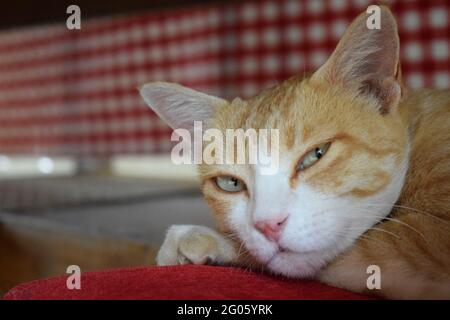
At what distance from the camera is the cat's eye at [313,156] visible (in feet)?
2.42

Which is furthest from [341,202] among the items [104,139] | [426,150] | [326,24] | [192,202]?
[104,139]

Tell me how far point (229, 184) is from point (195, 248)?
0.33ft

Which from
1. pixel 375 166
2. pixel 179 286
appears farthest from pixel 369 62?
pixel 179 286

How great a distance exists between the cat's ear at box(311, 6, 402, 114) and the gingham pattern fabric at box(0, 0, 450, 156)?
4.92 feet

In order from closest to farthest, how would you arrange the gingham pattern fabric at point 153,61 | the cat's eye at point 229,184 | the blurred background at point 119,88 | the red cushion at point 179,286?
the red cushion at point 179,286
the cat's eye at point 229,184
the blurred background at point 119,88
the gingham pattern fabric at point 153,61

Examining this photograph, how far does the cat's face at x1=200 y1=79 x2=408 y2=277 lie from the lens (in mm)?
692

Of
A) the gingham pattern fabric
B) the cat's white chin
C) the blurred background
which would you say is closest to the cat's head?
the cat's white chin

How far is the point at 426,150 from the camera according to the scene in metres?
0.81

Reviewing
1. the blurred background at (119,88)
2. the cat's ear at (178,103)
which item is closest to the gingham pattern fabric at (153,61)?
the blurred background at (119,88)

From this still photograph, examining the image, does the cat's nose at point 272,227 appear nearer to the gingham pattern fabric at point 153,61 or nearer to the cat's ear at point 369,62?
the cat's ear at point 369,62

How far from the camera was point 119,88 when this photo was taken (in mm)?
3127

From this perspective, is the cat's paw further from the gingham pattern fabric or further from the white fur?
the gingham pattern fabric

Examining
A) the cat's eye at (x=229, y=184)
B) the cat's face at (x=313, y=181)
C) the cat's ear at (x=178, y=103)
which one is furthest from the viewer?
the cat's ear at (x=178, y=103)
